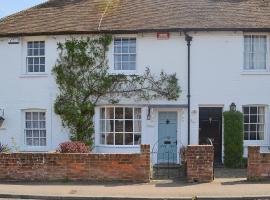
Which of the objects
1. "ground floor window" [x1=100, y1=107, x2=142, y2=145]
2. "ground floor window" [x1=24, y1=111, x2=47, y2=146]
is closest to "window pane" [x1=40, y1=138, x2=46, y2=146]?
"ground floor window" [x1=24, y1=111, x2=47, y2=146]

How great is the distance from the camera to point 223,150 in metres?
21.2

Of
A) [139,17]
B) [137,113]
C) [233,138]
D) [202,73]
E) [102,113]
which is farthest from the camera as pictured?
[139,17]

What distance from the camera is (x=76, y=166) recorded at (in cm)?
1598

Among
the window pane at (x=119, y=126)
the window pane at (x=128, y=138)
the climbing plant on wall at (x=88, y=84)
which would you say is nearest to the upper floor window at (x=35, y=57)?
the climbing plant on wall at (x=88, y=84)

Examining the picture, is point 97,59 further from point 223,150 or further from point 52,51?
point 223,150

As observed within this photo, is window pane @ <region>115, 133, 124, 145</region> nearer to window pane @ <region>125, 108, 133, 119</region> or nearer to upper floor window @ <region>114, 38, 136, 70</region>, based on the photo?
window pane @ <region>125, 108, 133, 119</region>

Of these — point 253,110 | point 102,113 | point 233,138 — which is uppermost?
point 253,110

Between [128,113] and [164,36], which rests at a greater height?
[164,36]

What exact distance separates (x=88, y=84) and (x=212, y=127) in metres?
5.43

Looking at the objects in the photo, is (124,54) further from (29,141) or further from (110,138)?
(29,141)

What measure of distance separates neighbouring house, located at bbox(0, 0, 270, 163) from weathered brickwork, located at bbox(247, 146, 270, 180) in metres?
5.61

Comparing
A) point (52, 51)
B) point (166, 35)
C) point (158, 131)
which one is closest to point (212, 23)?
point (166, 35)

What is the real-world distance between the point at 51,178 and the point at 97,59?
23.2 ft

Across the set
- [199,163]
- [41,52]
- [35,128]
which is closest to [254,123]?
[199,163]
